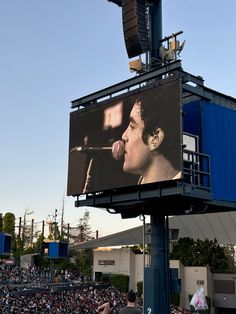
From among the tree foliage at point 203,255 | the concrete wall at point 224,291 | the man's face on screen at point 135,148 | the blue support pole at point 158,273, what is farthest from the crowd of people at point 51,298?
the tree foliage at point 203,255

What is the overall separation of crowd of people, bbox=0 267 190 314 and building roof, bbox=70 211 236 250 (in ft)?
31.9

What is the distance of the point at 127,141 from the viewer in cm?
1789

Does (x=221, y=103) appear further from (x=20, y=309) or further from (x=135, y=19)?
(x=20, y=309)

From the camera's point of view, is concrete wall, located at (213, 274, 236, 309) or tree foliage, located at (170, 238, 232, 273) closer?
concrete wall, located at (213, 274, 236, 309)

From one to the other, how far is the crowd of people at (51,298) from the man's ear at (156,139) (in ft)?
28.7

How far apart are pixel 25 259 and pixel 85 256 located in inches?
419

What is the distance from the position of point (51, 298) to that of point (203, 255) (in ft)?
69.9

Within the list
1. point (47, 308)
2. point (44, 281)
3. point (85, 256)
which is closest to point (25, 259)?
point (85, 256)

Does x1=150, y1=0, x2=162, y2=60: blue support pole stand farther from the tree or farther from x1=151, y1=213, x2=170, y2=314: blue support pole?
the tree

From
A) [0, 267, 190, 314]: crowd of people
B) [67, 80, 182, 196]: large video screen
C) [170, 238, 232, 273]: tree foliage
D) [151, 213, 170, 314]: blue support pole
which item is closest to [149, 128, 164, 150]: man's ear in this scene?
[67, 80, 182, 196]: large video screen

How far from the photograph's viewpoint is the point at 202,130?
1716 cm

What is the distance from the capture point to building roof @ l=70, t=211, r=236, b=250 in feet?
182

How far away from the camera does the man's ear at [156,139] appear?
1653 centimetres

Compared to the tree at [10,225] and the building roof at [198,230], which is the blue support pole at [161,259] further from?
the tree at [10,225]
